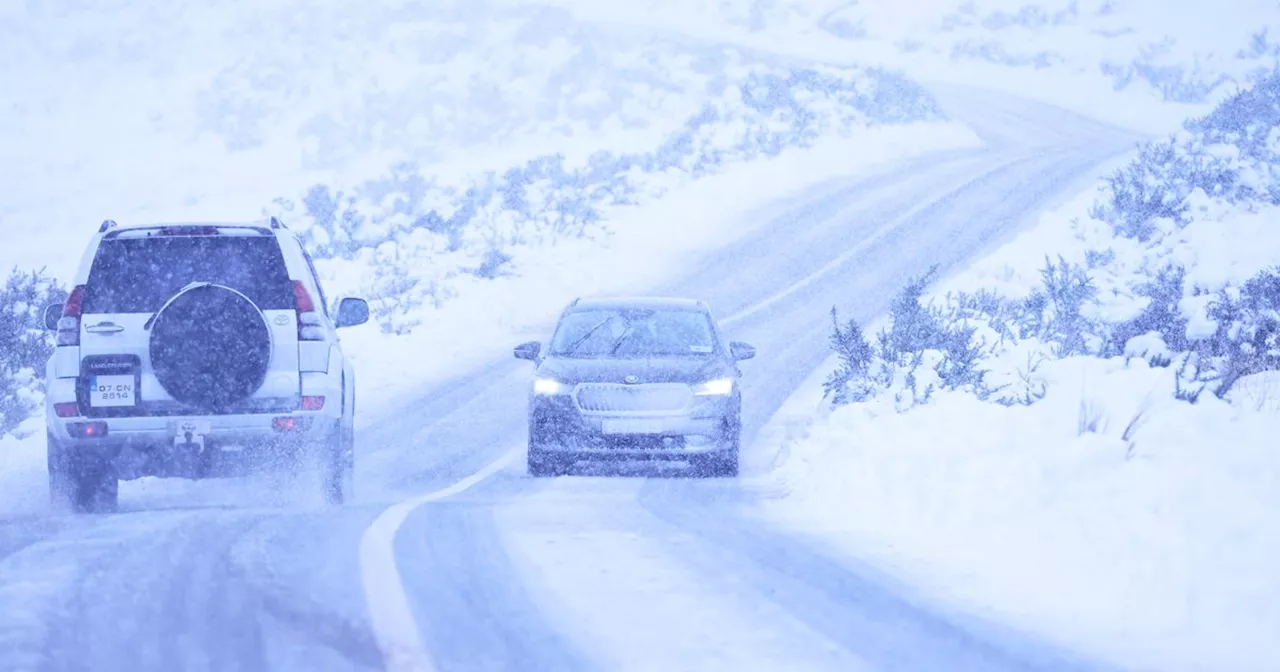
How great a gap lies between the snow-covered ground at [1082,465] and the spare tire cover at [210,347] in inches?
145

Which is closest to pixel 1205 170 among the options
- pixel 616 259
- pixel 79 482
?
pixel 616 259

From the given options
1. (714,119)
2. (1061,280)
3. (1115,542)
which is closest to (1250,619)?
(1115,542)

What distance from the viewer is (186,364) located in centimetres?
944

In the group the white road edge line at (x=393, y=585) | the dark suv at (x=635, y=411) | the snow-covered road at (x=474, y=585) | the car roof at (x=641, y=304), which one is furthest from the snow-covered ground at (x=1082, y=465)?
the white road edge line at (x=393, y=585)

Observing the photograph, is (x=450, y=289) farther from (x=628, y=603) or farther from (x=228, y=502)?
(x=628, y=603)

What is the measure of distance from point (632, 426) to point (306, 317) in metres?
2.97

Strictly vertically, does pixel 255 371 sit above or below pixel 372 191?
above

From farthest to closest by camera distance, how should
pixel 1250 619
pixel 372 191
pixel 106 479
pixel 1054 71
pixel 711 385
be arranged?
pixel 1054 71
pixel 372 191
pixel 711 385
pixel 106 479
pixel 1250 619

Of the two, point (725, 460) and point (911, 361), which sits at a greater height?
point (911, 361)

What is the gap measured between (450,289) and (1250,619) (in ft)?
63.0

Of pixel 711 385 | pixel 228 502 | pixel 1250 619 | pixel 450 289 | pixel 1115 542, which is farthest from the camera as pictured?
pixel 450 289

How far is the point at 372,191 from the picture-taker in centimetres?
4112

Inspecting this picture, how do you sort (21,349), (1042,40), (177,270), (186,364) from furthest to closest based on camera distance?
(1042,40) < (21,349) < (177,270) < (186,364)

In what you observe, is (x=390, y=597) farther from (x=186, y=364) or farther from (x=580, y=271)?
(x=580, y=271)
